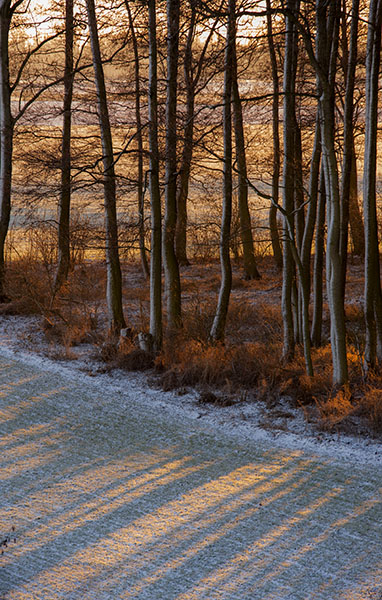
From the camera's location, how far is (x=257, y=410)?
318 inches

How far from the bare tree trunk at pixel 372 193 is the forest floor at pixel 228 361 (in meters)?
0.35

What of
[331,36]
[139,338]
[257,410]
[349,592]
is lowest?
[349,592]

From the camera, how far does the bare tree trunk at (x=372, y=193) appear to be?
8109 mm

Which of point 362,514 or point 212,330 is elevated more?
point 212,330

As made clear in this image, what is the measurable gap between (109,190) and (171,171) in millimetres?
1070

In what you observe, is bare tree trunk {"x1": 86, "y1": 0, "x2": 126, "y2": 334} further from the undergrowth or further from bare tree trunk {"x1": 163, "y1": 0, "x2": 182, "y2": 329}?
bare tree trunk {"x1": 163, "y1": 0, "x2": 182, "y2": 329}

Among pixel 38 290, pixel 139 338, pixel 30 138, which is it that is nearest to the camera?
pixel 139 338

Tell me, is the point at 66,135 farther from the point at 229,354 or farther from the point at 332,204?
the point at 332,204

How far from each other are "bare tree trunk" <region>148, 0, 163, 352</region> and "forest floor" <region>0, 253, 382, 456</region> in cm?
44

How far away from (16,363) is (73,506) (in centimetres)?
478

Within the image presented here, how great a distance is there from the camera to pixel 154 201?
9656mm

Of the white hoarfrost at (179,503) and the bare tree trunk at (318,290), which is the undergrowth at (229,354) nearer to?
the bare tree trunk at (318,290)

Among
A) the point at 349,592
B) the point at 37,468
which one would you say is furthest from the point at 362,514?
the point at 37,468

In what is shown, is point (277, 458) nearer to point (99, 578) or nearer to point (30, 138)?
point (99, 578)
